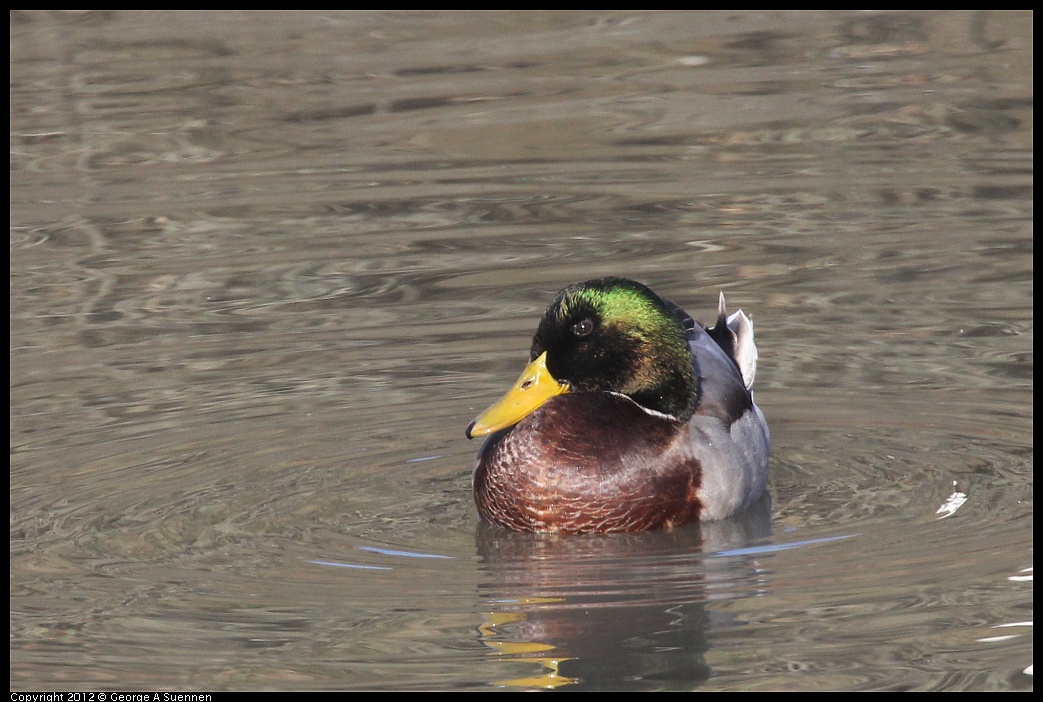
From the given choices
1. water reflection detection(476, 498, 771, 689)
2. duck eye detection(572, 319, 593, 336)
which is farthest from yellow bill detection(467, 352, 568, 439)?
water reflection detection(476, 498, 771, 689)

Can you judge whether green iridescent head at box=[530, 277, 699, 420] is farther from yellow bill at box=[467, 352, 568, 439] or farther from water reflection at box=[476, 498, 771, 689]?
water reflection at box=[476, 498, 771, 689]

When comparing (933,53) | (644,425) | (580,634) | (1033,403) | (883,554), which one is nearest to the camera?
(580,634)

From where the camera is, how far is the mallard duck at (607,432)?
778 centimetres

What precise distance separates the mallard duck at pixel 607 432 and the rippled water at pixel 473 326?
149 mm

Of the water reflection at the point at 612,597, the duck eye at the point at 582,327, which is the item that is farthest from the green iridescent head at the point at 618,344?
the water reflection at the point at 612,597

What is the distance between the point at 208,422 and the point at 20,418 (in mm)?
970

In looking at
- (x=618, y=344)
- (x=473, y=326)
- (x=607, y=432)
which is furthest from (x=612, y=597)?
(x=473, y=326)

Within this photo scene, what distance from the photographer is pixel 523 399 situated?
7738mm

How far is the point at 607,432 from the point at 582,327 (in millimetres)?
459

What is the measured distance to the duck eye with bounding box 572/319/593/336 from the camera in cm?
777

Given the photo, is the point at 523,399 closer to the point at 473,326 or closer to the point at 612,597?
the point at 612,597

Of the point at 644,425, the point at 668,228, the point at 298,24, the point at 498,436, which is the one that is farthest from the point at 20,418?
the point at 298,24
